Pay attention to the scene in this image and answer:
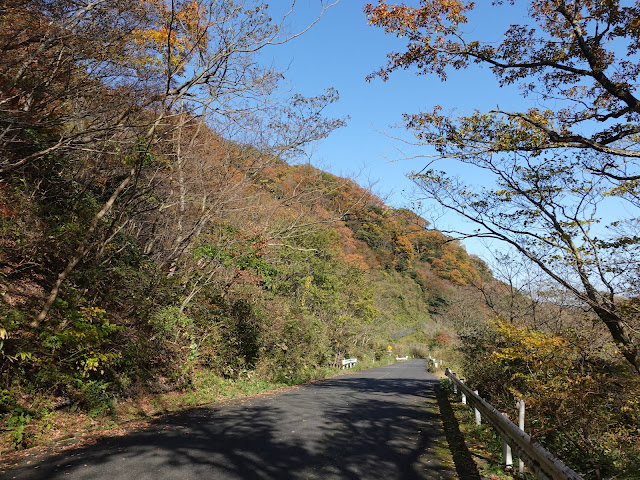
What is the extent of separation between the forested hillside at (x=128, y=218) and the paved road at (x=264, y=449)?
153cm

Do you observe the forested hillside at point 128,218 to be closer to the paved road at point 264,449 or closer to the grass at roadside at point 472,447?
the paved road at point 264,449

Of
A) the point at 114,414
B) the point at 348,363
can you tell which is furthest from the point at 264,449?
the point at 348,363

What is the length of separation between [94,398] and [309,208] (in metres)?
10.3

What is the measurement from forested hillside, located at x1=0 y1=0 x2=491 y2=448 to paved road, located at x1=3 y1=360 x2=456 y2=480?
5.03ft

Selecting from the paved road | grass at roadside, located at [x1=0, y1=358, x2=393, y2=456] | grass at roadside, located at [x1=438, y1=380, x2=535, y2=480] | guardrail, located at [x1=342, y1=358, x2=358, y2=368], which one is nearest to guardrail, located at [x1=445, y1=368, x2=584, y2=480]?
grass at roadside, located at [x1=438, y1=380, x2=535, y2=480]

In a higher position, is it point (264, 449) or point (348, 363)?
point (264, 449)

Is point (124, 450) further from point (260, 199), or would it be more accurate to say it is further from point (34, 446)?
point (260, 199)

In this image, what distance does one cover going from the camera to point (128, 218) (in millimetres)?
10258

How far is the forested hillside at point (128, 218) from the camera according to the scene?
292 inches

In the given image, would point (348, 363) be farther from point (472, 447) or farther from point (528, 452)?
point (528, 452)

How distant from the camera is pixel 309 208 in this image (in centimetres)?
1656

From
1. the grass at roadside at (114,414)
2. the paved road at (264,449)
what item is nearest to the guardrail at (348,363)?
the grass at roadside at (114,414)

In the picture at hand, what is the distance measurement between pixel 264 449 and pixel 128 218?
6.69 metres

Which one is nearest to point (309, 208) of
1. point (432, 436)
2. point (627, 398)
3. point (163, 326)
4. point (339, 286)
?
point (163, 326)
